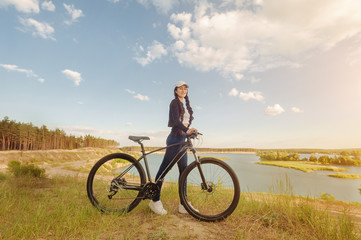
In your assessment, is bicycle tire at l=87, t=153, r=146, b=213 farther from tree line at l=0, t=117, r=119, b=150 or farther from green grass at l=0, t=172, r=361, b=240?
tree line at l=0, t=117, r=119, b=150

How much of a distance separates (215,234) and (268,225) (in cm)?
98

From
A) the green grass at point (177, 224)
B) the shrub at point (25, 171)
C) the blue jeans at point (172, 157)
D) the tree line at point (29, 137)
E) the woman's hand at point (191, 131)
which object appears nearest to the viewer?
the green grass at point (177, 224)

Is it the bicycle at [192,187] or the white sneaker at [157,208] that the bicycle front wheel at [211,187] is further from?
the white sneaker at [157,208]

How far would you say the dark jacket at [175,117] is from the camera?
3.30 metres

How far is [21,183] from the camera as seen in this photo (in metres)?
6.09

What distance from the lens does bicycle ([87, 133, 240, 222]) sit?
10.2 ft

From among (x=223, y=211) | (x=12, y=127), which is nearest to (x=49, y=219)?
(x=223, y=211)

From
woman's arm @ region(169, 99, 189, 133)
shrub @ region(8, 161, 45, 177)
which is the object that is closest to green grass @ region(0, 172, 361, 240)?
woman's arm @ region(169, 99, 189, 133)

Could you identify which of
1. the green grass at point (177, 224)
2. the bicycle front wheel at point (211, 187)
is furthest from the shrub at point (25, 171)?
the bicycle front wheel at point (211, 187)

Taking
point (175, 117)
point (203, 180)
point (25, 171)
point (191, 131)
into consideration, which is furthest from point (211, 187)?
point (25, 171)

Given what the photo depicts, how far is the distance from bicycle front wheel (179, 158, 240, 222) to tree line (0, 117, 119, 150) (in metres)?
66.0

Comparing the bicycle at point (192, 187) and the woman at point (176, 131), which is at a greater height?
the woman at point (176, 131)

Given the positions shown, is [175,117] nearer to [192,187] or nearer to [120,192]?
[192,187]

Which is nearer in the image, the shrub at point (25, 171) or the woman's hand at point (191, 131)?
the woman's hand at point (191, 131)
